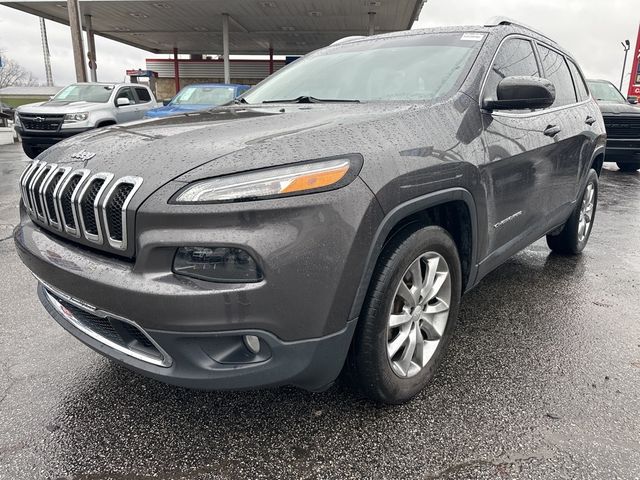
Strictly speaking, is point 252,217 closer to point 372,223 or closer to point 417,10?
point 372,223

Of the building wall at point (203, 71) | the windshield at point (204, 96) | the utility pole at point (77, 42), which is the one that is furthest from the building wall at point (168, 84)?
the windshield at point (204, 96)

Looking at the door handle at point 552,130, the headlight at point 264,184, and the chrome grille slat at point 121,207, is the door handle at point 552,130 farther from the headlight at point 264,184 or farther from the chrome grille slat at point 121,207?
the chrome grille slat at point 121,207

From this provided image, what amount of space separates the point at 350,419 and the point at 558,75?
3.11 meters

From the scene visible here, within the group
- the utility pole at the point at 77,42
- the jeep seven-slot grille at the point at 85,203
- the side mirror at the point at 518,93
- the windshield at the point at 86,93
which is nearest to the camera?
the jeep seven-slot grille at the point at 85,203

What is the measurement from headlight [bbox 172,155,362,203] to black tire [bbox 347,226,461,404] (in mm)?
445

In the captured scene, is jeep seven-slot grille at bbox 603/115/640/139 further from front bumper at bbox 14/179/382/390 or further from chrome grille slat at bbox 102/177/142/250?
chrome grille slat at bbox 102/177/142/250

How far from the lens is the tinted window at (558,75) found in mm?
3495

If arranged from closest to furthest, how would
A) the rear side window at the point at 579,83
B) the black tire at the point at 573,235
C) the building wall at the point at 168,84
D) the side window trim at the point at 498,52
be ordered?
the side window trim at the point at 498,52 < the rear side window at the point at 579,83 < the black tire at the point at 573,235 < the building wall at the point at 168,84

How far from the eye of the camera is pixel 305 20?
23.0m

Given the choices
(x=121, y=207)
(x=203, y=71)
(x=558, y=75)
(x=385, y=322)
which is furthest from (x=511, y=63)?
(x=203, y=71)

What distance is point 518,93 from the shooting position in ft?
7.76

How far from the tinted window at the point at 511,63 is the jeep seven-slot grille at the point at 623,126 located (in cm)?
779

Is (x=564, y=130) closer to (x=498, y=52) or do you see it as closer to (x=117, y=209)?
(x=498, y=52)

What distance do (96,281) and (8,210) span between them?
5677 mm
